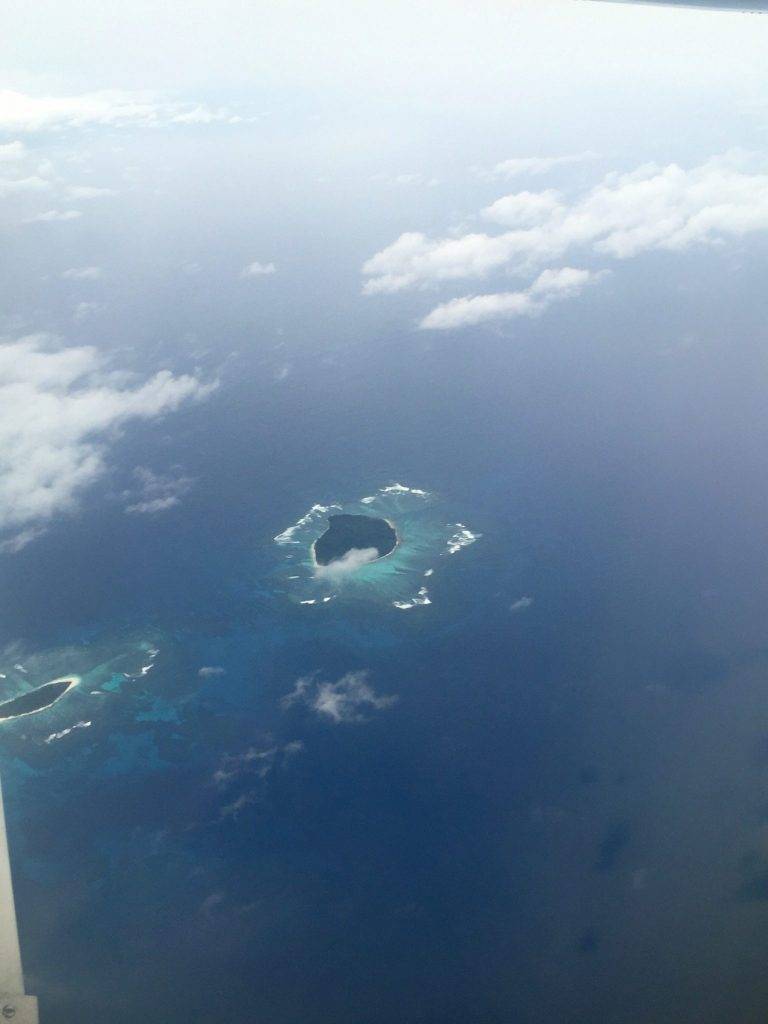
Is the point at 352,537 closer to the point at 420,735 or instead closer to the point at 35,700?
the point at 420,735

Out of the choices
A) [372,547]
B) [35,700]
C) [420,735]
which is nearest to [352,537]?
[372,547]

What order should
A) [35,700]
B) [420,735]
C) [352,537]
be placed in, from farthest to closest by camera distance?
[352,537]
[35,700]
[420,735]

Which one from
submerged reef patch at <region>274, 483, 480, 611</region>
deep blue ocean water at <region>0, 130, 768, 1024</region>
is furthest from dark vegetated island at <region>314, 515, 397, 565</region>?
deep blue ocean water at <region>0, 130, 768, 1024</region>

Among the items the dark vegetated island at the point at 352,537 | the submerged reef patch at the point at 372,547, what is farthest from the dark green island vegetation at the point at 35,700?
the dark vegetated island at the point at 352,537

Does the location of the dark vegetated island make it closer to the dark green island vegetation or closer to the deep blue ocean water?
the deep blue ocean water

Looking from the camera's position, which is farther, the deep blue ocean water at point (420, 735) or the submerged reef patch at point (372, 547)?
the submerged reef patch at point (372, 547)

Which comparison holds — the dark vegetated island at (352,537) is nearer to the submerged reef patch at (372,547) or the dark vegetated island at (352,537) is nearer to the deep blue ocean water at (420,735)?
the submerged reef patch at (372,547)
